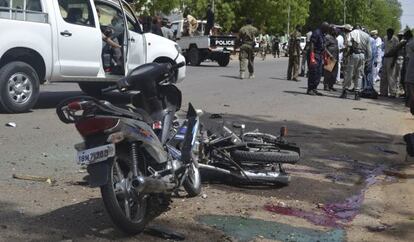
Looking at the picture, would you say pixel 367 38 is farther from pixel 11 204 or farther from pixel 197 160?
pixel 11 204

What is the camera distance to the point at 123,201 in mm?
4621

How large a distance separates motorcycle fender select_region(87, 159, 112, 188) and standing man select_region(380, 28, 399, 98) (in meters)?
13.2

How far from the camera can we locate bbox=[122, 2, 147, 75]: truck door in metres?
11.8

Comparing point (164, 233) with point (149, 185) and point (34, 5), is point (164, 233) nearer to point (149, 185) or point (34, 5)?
point (149, 185)

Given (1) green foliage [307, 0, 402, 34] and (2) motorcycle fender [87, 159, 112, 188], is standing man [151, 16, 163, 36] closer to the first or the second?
(2) motorcycle fender [87, 159, 112, 188]

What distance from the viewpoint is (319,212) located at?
230 inches

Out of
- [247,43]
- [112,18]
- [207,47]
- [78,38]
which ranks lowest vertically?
[207,47]

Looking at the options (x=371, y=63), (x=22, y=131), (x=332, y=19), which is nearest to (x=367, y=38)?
(x=371, y=63)

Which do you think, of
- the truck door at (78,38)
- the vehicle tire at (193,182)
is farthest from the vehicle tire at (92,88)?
the vehicle tire at (193,182)

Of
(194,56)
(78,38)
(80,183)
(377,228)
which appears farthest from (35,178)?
(194,56)

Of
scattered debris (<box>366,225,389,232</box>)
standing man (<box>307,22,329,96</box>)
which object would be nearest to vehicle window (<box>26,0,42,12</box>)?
scattered debris (<box>366,225,389,232</box>)

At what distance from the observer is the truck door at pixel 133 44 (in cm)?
1176

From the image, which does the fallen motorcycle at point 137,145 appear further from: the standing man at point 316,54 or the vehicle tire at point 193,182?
the standing man at point 316,54

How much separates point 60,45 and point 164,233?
651cm
